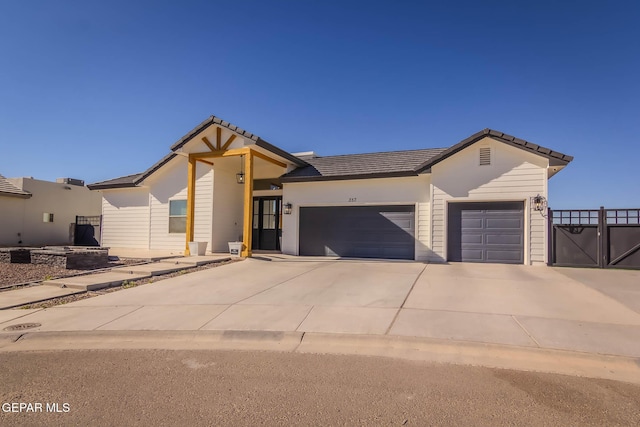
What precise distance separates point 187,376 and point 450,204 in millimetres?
10985

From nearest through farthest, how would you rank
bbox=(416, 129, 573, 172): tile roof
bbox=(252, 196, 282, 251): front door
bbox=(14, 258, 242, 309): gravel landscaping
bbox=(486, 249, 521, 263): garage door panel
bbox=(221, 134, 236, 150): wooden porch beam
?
bbox=(14, 258, 242, 309): gravel landscaping
bbox=(416, 129, 573, 172): tile roof
bbox=(486, 249, 521, 263): garage door panel
bbox=(221, 134, 236, 150): wooden porch beam
bbox=(252, 196, 282, 251): front door

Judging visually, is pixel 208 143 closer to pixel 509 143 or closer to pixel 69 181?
pixel 509 143

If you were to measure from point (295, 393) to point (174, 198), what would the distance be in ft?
47.2

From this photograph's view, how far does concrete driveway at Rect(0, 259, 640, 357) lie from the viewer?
16.7 ft

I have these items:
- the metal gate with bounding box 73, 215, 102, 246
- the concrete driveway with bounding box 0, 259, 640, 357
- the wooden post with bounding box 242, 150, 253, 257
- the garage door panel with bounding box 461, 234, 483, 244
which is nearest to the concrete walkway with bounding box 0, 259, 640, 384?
the concrete driveway with bounding box 0, 259, 640, 357

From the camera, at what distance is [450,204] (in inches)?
504

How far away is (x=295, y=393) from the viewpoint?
3459 mm

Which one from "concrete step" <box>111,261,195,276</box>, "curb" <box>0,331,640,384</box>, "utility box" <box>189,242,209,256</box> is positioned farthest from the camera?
"utility box" <box>189,242,209,256</box>

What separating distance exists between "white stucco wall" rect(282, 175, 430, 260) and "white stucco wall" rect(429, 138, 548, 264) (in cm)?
45

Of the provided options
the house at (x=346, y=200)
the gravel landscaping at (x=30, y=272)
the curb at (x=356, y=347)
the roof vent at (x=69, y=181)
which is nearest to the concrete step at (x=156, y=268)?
the gravel landscaping at (x=30, y=272)

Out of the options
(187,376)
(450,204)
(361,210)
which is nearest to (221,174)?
(361,210)

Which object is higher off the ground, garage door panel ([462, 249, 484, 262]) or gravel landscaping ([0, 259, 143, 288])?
garage door panel ([462, 249, 484, 262])

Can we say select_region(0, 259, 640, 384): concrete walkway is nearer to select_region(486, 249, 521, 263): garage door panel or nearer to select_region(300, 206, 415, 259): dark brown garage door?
select_region(486, 249, 521, 263): garage door panel

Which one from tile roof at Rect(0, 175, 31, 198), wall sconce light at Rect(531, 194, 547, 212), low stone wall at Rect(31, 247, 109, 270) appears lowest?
low stone wall at Rect(31, 247, 109, 270)
